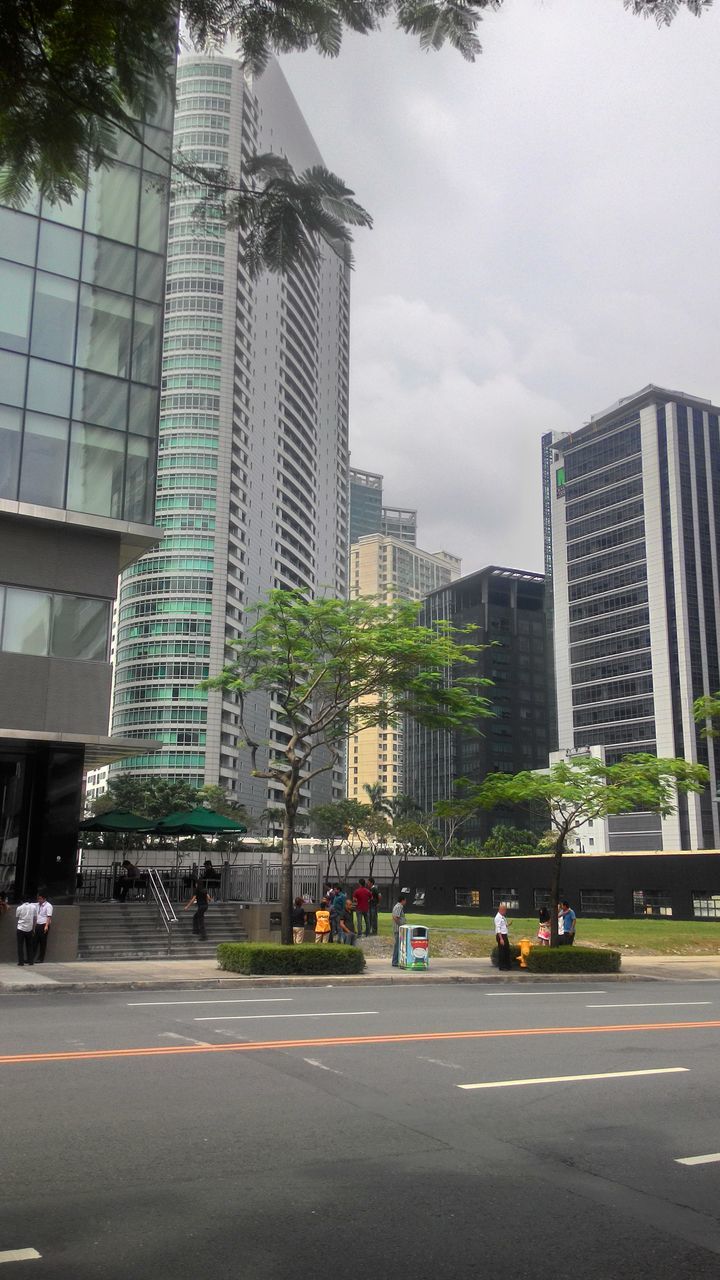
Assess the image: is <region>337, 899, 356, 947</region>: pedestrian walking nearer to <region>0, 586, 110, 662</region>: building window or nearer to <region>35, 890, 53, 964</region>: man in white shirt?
<region>35, 890, 53, 964</region>: man in white shirt

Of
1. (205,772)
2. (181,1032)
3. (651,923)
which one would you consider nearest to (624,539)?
(205,772)

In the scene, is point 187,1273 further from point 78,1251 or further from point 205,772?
point 205,772

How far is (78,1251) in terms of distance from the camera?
5.42 m

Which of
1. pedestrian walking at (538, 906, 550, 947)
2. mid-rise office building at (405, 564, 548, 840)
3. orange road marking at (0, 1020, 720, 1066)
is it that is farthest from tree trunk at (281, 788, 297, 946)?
mid-rise office building at (405, 564, 548, 840)

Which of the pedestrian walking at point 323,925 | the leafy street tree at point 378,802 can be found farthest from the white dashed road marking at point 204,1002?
the leafy street tree at point 378,802

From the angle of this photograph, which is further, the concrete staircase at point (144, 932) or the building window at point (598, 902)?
the building window at point (598, 902)

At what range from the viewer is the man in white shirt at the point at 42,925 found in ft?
73.8

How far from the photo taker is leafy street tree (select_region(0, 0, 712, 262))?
471cm

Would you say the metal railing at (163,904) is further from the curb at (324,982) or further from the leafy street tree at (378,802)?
the leafy street tree at (378,802)

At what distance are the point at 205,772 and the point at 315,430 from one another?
215 ft

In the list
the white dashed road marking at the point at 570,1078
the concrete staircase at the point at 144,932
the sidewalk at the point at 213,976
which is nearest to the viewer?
the white dashed road marking at the point at 570,1078

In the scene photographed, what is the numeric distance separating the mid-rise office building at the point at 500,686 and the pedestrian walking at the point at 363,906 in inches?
5800

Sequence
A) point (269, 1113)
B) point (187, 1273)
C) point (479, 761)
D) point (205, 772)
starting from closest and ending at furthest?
1. point (187, 1273)
2. point (269, 1113)
3. point (205, 772)
4. point (479, 761)

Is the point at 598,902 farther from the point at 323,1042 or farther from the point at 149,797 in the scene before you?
the point at 149,797
